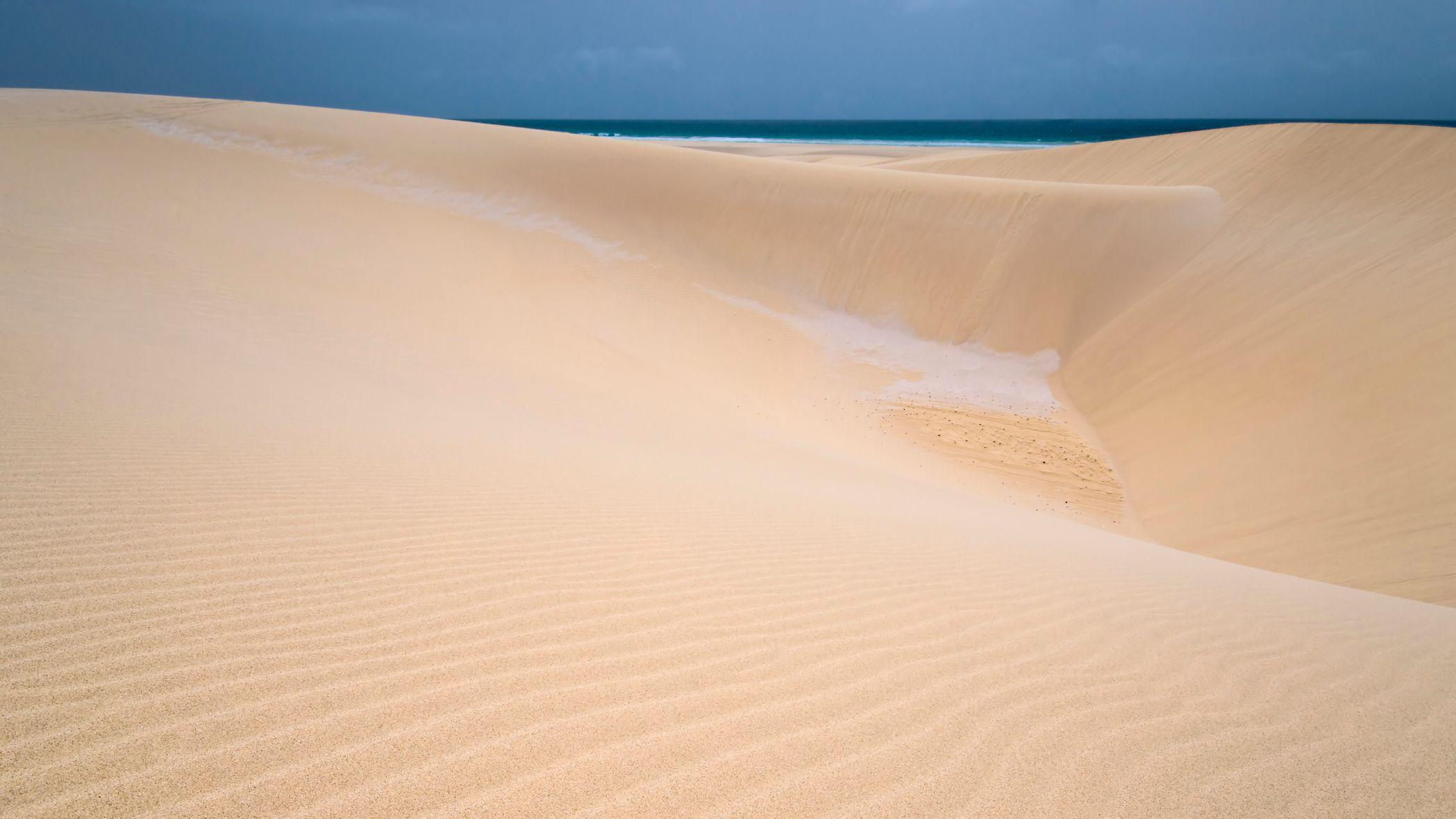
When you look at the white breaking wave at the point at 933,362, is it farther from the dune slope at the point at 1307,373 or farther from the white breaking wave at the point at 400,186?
the white breaking wave at the point at 400,186

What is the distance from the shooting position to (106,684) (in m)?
2.04

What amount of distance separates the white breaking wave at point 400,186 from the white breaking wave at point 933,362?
393 centimetres

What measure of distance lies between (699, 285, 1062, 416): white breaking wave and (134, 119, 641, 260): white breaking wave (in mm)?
3926

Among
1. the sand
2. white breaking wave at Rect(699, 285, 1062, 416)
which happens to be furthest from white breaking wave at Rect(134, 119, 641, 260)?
white breaking wave at Rect(699, 285, 1062, 416)

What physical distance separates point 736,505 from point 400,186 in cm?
1747

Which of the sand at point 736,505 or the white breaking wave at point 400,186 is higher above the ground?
the white breaking wave at point 400,186

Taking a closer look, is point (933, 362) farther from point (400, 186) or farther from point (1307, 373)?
point (400, 186)

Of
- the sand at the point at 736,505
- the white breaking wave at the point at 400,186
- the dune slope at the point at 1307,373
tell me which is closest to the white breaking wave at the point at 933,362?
the sand at the point at 736,505

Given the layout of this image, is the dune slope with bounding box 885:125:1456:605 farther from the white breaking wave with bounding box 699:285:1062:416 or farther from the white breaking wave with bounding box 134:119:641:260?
the white breaking wave with bounding box 134:119:641:260

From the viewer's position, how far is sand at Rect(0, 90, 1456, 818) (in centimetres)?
210

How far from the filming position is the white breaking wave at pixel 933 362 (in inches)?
516

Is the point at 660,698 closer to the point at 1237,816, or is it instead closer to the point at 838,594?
the point at 838,594

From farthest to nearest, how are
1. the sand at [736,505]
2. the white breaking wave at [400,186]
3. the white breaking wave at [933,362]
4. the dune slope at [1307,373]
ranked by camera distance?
the white breaking wave at [400,186] → the white breaking wave at [933,362] → the dune slope at [1307,373] → the sand at [736,505]

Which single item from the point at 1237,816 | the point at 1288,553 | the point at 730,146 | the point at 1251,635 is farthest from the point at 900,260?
the point at 730,146
